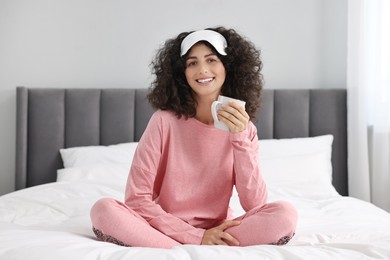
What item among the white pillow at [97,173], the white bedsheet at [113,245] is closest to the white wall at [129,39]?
the white pillow at [97,173]

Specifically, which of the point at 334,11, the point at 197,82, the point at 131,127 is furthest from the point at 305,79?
the point at 197,82

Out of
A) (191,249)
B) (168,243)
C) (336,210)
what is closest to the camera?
(191,249)

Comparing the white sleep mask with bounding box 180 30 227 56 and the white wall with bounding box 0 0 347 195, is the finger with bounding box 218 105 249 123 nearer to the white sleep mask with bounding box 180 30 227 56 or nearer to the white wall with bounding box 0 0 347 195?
the white sleep mask with bounding box 180 30 227 56

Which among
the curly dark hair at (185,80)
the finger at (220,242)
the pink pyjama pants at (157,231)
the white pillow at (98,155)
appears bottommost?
the finger at (220,242)

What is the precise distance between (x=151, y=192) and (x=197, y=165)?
0.63 feet

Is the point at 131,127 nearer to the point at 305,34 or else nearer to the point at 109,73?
the point at 109,73

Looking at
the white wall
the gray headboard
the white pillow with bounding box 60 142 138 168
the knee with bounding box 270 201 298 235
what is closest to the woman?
the knee with bounding box 270 201 298 235

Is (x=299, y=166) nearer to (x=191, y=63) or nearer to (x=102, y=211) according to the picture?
(x=191, y=63)

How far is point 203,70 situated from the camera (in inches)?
74.2

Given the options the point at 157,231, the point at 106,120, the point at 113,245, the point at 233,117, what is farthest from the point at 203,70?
the point at 106,120

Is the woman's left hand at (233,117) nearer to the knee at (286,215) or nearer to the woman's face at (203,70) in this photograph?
the woman's face at (203,70)

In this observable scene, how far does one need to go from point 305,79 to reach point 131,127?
118 centimetres

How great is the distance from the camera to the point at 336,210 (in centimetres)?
242

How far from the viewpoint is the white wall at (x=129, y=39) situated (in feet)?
10.6
